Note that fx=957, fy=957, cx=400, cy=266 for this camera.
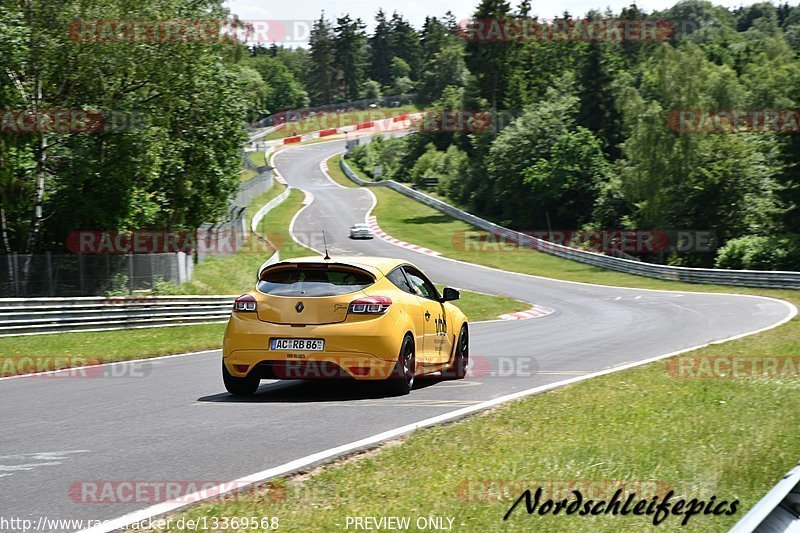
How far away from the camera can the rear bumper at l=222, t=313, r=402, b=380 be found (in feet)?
33.5

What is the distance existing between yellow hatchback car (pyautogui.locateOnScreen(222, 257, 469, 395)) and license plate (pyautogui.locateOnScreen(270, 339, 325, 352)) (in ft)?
0.04

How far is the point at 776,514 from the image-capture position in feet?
11.8

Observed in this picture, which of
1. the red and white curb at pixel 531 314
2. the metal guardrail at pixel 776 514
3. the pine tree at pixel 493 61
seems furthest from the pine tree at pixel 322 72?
the metal guardrail at pixel 776 514

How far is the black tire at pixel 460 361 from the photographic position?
1302 cm

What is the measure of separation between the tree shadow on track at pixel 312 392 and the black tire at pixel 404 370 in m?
0.10

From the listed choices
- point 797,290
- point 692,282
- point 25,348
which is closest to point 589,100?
point 692,282

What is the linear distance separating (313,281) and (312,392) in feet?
4.89

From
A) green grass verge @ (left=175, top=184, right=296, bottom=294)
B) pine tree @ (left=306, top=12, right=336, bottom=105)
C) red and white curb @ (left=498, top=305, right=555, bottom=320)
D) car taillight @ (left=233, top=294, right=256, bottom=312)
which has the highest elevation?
pine tree @ (left=306, top=12, right=336, bottom=105)

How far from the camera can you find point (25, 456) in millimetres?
7223

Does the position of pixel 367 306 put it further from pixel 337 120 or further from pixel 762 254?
pixel 337 120

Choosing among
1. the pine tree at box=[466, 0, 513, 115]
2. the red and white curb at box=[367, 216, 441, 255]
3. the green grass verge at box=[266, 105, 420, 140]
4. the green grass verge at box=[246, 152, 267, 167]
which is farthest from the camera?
the green grass verge at box=[266, 105, 420, 140]

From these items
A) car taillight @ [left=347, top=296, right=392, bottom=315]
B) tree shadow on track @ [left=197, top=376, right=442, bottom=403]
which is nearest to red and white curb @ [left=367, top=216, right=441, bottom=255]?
tree shadow on track @ [left=197, top=376, right=442, bottom=403]

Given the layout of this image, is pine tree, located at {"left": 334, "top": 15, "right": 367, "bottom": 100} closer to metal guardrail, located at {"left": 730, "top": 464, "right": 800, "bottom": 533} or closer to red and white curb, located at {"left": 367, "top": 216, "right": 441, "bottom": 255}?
red and white curb, located at {"left": 367, "top": 216, "right": 441, "bottom": 255}

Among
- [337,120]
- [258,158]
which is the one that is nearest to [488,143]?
[258,158]
